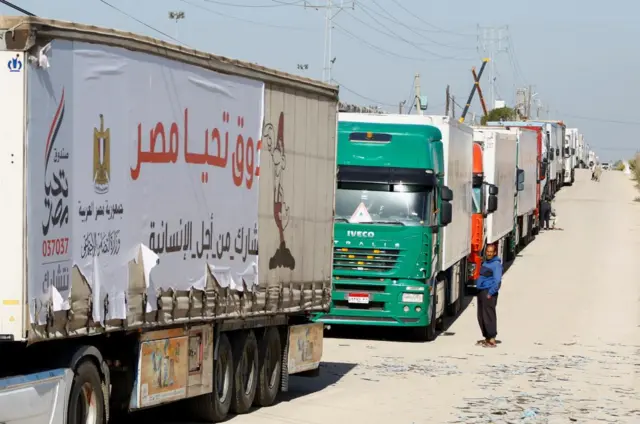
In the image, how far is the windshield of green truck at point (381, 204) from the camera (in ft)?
80.4

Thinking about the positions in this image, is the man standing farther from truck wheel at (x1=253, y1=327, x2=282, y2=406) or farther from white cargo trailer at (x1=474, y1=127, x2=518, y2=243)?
white cargo trailer at (x1=474, y1=127, x2=518, y2=243)

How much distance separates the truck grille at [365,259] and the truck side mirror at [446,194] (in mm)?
1399

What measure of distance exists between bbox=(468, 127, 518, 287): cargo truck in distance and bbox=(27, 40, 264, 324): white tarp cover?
19111 mm

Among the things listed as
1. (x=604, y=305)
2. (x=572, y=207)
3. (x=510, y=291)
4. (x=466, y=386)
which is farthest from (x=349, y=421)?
(x=572, y=207)

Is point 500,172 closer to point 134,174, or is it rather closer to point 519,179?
point 519,179

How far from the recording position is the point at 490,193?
34656 millimetres

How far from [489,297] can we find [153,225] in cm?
1314

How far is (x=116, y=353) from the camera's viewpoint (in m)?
12.7

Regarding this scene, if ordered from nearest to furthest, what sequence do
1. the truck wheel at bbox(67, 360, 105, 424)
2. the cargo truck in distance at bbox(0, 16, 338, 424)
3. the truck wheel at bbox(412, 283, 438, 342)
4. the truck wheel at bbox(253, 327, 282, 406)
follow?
the cargo truck in distance at bbox(0, 16, 338, 424) → the truck wheel at bbox(67, 360, 105, 424) → the truck wheel at bbox(253, 327, 282, 406) → the truck wheel at bbox(412, 283, 438, 342)

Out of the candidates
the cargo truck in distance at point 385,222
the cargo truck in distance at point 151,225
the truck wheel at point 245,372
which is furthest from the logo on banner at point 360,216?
the truck wheel at point 245,372

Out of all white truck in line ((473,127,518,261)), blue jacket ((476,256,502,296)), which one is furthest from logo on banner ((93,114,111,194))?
white truck in line ((473,127,518,261))

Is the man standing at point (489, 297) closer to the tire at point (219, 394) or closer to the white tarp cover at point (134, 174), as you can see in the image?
the white tarp cover at point (134, 174)

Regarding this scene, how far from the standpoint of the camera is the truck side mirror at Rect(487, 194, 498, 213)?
3462 cm

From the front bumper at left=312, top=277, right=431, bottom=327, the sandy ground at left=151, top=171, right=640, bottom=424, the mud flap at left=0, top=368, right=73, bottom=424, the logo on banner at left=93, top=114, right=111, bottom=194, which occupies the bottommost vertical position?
the sandy ground at left=151, top=171, right=640, bottom=424
